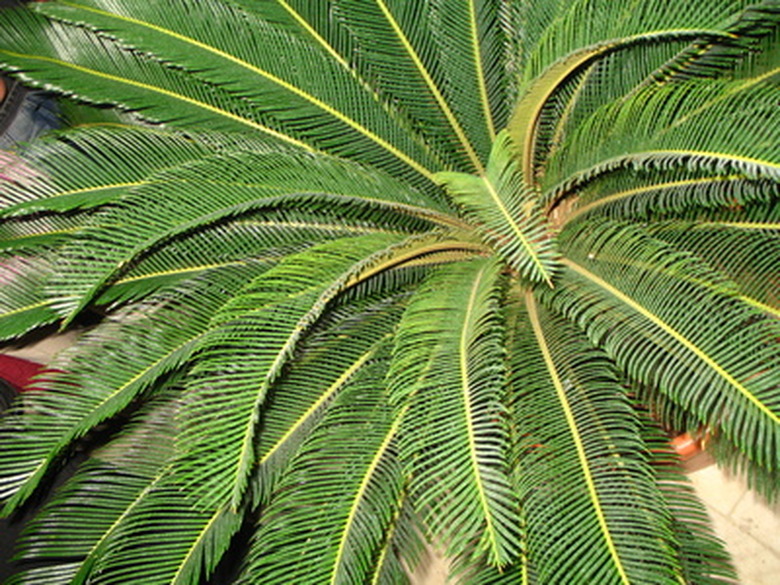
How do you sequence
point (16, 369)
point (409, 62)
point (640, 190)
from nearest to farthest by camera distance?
point (640, 190) → point (409, 62) → point (16, 369)

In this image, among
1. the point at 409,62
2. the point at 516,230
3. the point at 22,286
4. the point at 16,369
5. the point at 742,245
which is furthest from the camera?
the point at 16,369

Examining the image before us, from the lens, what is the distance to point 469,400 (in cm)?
109

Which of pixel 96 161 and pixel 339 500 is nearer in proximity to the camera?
pixel 339 500

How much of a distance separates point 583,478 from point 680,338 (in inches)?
12.9

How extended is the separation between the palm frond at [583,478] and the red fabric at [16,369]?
176 centimetres

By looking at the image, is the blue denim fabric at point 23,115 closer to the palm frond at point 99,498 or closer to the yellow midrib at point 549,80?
the palm frond at point 99,498

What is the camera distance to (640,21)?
1.17 m

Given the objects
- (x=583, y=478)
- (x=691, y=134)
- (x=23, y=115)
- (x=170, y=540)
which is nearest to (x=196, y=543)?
(x=170, y=540)

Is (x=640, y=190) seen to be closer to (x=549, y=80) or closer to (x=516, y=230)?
(x=549, y=80)

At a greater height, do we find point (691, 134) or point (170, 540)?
point (691, 134)

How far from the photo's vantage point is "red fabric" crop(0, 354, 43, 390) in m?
2.08

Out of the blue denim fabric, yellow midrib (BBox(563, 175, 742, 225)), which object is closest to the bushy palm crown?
yellow midrib (BBox(563, 175, 742, 225))

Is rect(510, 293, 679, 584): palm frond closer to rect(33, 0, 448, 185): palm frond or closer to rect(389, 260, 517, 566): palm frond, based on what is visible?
rect(389, 260, 517, 566): palm frond

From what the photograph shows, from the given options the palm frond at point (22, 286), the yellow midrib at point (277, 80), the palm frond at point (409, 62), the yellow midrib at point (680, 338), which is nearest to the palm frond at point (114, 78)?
the yellow midrib at point (277, 80)
